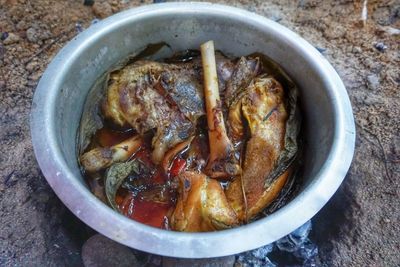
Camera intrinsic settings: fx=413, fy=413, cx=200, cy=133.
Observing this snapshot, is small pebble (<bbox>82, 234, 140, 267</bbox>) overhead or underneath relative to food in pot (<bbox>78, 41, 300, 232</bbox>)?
underneath

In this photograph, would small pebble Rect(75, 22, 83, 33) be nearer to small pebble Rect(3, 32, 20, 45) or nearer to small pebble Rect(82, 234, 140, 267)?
small pebble Rect(3, 32, 20, 45)

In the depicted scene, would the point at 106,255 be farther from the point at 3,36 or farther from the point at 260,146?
the point at 3,36

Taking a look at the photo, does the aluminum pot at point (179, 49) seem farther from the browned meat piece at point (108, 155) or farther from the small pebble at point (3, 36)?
the small pebble at point (3, 36)

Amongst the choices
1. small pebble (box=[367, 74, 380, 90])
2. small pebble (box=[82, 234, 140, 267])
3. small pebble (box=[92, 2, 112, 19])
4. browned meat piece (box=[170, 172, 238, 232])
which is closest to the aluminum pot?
browned meat piece (box=[170, 172, 238, 232])

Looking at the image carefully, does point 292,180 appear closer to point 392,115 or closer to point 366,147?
point 366,147

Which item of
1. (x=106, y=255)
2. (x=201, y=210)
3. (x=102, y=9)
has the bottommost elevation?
(x=106, y=255)

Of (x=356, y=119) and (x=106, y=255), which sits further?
(x=356, y=119)

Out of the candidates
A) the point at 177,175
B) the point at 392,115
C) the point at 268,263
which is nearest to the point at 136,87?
the point at 177,175

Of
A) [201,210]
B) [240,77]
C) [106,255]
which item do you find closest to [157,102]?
[240,77]
